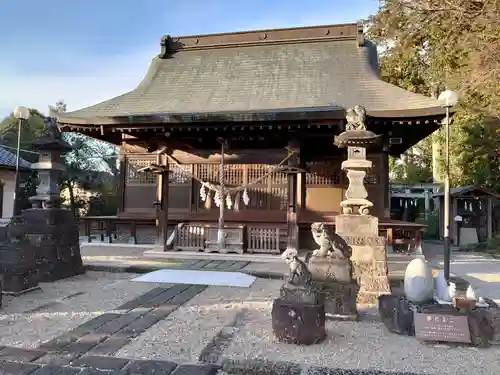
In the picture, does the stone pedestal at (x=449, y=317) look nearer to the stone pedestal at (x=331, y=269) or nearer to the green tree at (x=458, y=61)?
the stone pedestal at (x=331, y=269)

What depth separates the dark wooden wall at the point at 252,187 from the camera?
386 inches

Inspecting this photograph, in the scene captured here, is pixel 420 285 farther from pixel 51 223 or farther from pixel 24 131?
pixel 24 131

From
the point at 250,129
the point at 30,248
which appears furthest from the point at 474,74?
the point at 30,248

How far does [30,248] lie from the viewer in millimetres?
5711

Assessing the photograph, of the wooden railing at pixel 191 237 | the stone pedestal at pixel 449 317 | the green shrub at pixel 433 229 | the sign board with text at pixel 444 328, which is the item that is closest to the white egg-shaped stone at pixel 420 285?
the stone pedestal at pixel 449 317

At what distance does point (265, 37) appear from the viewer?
12.9 metres

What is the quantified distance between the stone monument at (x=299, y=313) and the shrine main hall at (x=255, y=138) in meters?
5.31

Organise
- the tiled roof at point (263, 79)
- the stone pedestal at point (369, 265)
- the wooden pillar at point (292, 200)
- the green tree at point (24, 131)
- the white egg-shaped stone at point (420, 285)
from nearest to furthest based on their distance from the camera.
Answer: the white egg-shaped stone at point (420, 285), the stone pedestal at point (369, 265), the wooden pillar at point (292, 200), the tiled roof at point (263, 79), the green tree at point (24, 131)

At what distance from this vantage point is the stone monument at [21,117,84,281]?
6.23 meters

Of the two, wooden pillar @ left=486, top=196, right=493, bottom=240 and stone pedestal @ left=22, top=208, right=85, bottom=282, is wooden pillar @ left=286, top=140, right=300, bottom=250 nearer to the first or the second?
stone pedestal @ left=22, top=208, right=85, bottom=282

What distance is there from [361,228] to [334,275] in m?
1.13

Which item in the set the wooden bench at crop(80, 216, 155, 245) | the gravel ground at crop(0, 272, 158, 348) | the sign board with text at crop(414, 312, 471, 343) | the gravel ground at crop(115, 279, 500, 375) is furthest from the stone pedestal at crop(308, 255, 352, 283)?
the wooden bench at crop(80, 216, 155, 245)

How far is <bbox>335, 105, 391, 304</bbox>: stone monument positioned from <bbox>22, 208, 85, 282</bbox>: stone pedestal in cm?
462

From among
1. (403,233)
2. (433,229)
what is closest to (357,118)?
(403,233)
